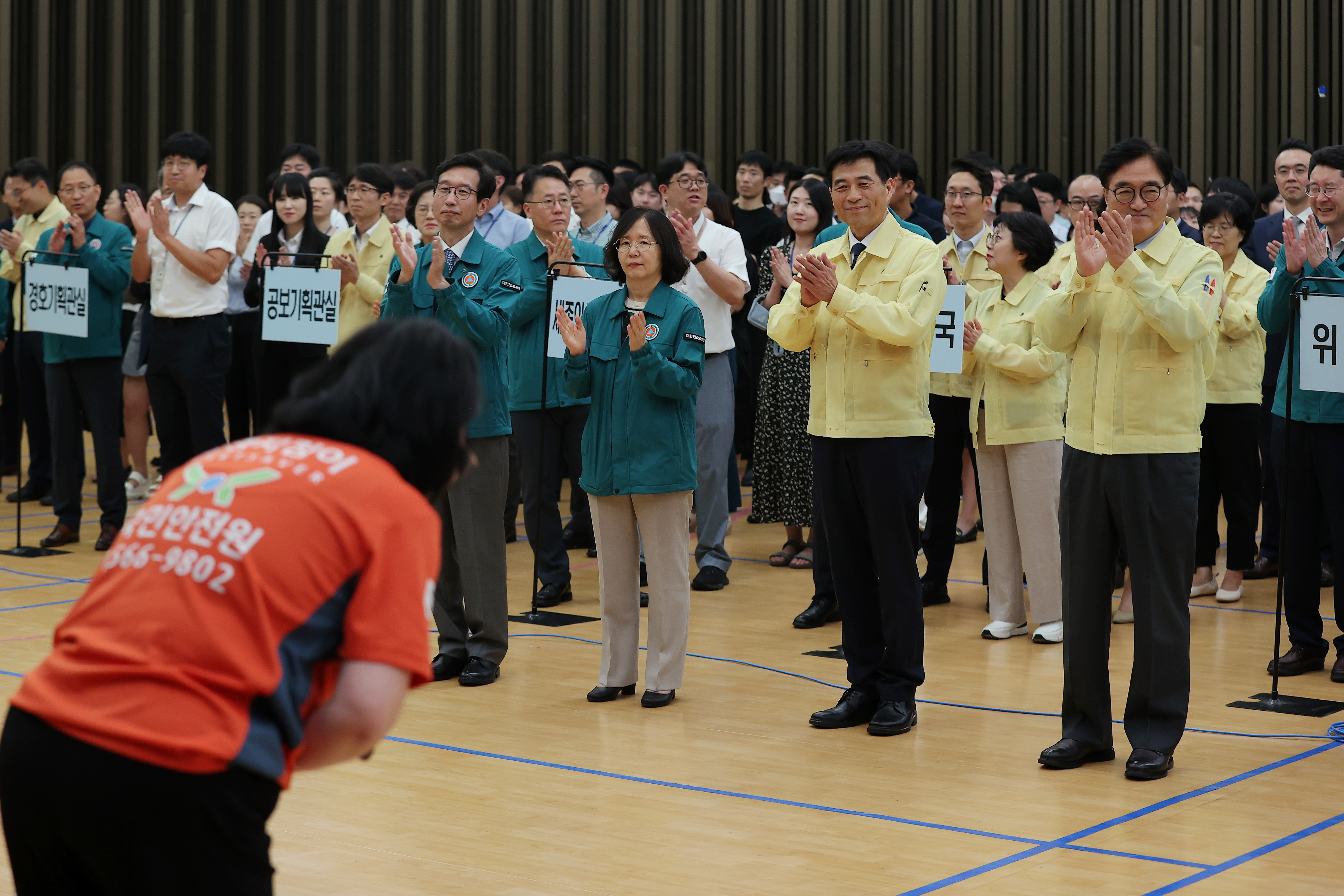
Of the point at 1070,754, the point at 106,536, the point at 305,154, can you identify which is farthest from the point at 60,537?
the point at 1070,754

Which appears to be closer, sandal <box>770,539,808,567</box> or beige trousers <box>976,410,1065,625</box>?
beige trousers <box>976,410,1065,625</box>

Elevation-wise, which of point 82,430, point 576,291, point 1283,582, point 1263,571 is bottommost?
point 1263,571

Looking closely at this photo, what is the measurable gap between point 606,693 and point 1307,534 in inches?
94.4

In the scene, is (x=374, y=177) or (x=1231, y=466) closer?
(x=1231, y=466)

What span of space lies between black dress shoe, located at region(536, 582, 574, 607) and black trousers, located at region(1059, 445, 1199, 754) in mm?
2692

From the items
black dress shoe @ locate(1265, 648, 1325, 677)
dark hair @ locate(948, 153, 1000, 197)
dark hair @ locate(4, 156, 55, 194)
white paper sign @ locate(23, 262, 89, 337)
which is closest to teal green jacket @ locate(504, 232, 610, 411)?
dark hair @ locate(948, 153, 1000, 197)

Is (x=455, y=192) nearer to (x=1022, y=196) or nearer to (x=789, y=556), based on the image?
(x=789, y=556)

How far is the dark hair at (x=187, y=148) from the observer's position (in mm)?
7227

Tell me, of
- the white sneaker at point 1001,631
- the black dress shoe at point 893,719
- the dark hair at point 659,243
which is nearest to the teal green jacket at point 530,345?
the dark hair at point 659,243

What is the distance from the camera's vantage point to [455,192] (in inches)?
200

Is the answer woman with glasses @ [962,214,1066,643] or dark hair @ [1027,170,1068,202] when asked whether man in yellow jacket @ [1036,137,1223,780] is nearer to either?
woman with glasses @ [962,214,1066,643]

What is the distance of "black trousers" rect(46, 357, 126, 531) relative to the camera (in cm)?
730

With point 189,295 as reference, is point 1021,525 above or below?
below

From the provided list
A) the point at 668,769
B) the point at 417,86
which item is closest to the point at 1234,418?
the point at 668,769
